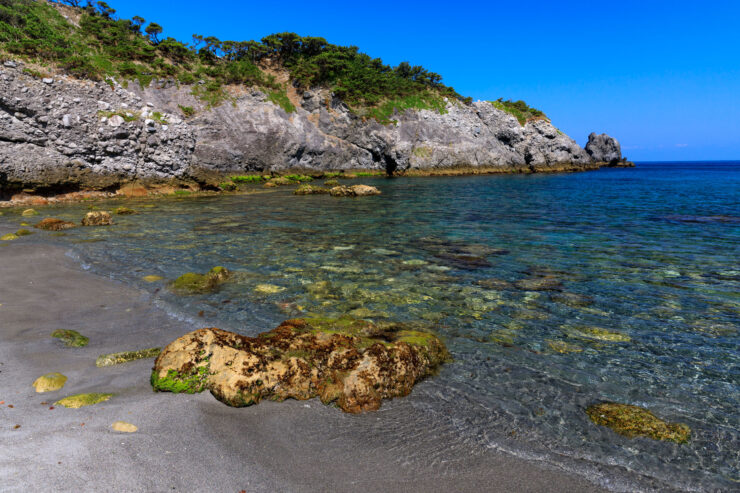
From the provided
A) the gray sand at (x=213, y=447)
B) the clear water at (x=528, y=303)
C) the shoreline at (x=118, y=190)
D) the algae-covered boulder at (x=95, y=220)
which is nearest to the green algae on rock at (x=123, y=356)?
the gray sand at (x=213, y=447)

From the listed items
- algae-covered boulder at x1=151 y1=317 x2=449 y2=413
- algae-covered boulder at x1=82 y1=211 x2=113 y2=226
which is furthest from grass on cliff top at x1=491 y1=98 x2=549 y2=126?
algae-covered boulder at x1=151 y1=317 x2=449 y2=413

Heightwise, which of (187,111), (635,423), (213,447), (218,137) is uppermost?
(187,111)

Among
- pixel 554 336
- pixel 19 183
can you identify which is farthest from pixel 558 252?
pixel 19 183

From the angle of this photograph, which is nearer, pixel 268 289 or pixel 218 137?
pixel 268 289

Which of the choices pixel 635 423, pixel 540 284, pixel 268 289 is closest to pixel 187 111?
pixel 268 289

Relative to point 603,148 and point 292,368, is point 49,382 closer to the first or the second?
point 292,368

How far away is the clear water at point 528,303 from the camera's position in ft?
14.2

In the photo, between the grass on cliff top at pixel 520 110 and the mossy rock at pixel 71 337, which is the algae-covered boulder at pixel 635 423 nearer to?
the mossy rock at pixel 71 337

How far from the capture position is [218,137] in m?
46.8

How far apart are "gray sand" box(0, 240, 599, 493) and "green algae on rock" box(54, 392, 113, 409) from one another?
106mm

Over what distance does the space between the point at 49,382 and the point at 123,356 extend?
3.22ft

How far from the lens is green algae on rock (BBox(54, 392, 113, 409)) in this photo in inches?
165

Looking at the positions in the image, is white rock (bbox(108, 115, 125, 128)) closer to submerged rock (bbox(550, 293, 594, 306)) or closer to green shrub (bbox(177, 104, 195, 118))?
green shrub (bbox(177, 104, 195, 118))

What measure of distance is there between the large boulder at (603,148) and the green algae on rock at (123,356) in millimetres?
125806
